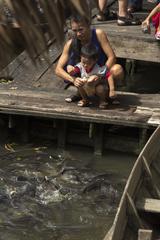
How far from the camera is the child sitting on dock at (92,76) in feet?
25.1

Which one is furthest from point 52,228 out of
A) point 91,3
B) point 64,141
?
point 91,3

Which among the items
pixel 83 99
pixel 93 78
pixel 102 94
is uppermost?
pixel 93 78

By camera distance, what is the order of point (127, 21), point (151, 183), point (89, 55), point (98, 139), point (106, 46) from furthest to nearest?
point (127, 21)
point (98, 139)
point (106, 46)
point (89, 55)
point (151, 183)

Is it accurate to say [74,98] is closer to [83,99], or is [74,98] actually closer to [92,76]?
[83,99]

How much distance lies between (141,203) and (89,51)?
2.49 meters

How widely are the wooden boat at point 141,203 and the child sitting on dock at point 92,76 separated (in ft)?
4.48

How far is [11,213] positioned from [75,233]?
816 mm

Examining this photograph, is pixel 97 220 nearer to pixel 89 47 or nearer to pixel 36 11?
pixel 89 47

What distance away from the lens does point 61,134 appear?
8.56 m

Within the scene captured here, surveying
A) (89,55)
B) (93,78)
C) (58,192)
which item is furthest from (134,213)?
(89,55)

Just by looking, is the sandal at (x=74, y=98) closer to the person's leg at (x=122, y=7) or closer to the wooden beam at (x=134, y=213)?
the person's leg at (x=122, y=7)

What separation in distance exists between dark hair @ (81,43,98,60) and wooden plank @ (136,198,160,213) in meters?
2.42

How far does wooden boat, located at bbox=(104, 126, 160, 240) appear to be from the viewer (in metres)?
5.23

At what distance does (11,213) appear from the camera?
22.7 ft
